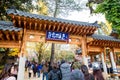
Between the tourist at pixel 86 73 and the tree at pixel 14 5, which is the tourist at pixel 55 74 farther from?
the tree at pixel 14 5

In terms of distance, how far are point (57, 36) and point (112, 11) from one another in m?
3.86

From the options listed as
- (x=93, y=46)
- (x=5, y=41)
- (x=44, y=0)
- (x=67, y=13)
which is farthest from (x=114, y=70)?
(x=44, y=0)

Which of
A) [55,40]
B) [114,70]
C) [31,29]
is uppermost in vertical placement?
[31,29]

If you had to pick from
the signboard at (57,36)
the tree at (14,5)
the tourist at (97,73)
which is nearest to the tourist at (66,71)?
the tourist at (97,73)

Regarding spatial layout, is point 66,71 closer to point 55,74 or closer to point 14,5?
point 55,74

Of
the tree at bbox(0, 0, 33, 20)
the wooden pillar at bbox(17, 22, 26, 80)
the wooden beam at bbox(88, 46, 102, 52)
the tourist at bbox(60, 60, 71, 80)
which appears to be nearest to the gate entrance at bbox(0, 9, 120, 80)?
the wooden pillar at bbox(17, 22, 26, 80)

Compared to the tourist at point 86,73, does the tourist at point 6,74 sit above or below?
above

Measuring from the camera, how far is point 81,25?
28.7 feet

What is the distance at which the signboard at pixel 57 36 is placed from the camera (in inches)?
339

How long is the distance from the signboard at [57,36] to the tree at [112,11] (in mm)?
2951

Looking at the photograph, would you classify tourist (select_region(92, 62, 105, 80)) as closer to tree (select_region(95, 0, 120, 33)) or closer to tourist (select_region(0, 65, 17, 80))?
tourist (select_region(0, 65, 17, 80))

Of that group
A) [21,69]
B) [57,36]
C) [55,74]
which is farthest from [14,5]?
[55,74]

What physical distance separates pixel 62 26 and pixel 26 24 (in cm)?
197

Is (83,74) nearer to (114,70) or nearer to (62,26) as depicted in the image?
(62,26)
